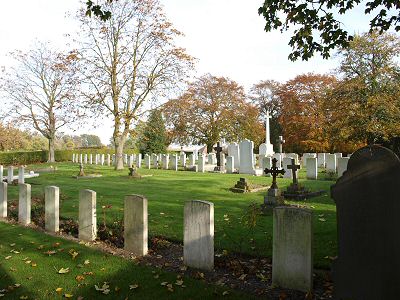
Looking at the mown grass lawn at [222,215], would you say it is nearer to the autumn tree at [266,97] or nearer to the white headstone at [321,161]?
the white headstone at [321,161]

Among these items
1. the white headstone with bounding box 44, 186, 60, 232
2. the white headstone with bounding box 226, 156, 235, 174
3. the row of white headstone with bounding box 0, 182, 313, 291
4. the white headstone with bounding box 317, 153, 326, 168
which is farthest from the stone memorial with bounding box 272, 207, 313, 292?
the white headstone with bounding box 317, 153, 326, 168

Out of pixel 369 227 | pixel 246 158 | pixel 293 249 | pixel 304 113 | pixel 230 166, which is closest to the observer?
pixel 369 227

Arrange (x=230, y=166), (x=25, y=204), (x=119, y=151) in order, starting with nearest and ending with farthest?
(x=25, y=204), (x=230, y=166), (x=119, y=151)

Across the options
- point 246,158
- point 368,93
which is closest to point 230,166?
point 246,158

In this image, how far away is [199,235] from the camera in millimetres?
5492

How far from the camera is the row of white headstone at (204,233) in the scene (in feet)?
14.8

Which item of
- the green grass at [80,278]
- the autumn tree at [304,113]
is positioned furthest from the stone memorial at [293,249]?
the autumn tree at [304,113]

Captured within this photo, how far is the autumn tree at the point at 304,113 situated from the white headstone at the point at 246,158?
62.0 feet

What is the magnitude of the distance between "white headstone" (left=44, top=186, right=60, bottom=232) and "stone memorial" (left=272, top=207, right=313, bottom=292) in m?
5.20

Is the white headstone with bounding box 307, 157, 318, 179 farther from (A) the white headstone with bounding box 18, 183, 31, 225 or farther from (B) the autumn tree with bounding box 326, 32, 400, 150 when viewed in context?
(A) the white headstone with bounding box 18, 183, 31, 225

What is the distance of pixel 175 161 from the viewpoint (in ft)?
91.6

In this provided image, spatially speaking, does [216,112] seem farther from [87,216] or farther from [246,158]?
[87,216]

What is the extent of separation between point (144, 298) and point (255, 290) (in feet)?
A: 4.78

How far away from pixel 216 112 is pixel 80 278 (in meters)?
39.4
